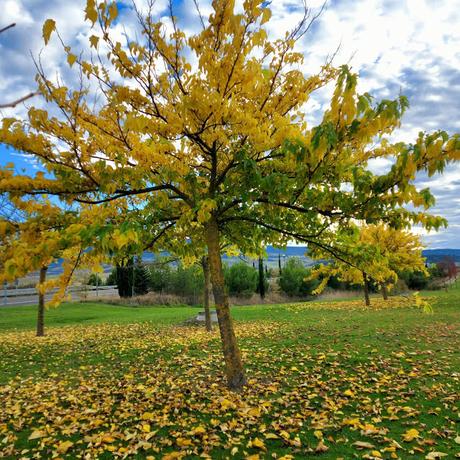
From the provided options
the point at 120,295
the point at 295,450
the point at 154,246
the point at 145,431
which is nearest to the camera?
the point at 295,450

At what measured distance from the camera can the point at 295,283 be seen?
38.2 m

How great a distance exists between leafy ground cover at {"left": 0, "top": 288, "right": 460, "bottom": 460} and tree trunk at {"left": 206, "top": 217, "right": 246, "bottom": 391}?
0.91 ft

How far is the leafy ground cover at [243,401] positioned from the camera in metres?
4.08

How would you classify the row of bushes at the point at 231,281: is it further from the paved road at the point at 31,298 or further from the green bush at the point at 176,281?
the paved road at the point at 31,298

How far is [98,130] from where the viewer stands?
5.04m

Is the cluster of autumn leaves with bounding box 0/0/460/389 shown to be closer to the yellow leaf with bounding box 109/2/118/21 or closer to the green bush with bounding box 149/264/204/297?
the yellow leaf with bounding box 109/2/118/21

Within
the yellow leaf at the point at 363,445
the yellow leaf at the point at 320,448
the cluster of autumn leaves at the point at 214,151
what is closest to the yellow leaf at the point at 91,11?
the cluster of autumn leaves at the point at 214,151

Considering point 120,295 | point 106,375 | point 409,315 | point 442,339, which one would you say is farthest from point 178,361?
point 120,295

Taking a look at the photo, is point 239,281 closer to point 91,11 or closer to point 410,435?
point 410,435

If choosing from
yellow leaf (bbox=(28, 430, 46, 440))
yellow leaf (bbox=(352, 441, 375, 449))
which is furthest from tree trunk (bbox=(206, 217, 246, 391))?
yellow leaf (bbox=(28, 430, 46, 440))

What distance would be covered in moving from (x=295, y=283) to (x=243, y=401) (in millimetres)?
33633

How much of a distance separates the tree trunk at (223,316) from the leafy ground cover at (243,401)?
0.91 ft

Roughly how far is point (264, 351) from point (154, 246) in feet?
14.6

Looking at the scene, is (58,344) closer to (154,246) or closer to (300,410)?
(154,246)
